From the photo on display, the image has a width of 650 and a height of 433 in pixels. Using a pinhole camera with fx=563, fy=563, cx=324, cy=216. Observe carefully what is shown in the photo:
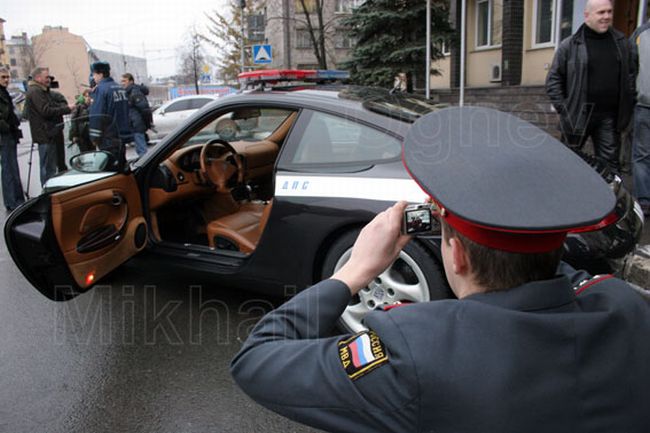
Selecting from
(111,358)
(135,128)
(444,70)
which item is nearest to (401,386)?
(111,358)

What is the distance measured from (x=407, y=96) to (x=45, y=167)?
6.15 metres

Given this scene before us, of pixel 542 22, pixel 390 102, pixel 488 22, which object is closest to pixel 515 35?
pixel 542 22

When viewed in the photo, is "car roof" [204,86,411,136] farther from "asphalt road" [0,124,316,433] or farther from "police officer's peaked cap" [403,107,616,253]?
"police officer's peaked cap" [403,107,616,253]

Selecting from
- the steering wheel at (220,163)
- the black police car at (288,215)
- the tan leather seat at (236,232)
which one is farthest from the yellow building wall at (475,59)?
the tan leather seat at (236,232)

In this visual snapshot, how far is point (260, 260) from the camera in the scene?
136 inches

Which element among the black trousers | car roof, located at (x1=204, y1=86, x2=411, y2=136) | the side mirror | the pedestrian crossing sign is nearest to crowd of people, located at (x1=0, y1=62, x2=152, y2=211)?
the side mirror

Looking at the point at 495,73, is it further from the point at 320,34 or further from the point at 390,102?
the point at 390,102

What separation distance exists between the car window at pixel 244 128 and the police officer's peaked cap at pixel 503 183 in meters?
3.62

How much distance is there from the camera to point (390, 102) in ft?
12.0

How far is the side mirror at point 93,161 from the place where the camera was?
12.2 ft

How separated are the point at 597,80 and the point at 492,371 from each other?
16.4ft

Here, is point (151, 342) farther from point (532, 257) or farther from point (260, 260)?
point (532, 257)

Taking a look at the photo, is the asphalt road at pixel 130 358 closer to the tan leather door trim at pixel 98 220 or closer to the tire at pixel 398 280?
the tan leather door trim at pixel 98 220

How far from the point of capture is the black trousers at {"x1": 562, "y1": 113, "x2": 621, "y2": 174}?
521 cm
